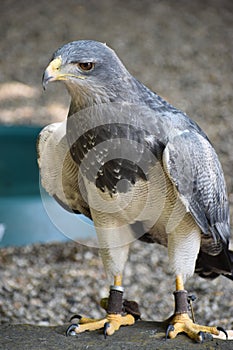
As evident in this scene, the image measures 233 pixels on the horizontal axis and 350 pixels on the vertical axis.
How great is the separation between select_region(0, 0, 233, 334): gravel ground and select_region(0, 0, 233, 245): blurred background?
0.04 feet

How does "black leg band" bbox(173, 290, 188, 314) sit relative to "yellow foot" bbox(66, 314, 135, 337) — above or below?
above

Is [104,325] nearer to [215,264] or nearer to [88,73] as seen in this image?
[215,264]

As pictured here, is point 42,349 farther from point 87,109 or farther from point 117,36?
point 117,36

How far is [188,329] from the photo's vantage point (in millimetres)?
2645

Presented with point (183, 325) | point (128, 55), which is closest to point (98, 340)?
point (183, 325)

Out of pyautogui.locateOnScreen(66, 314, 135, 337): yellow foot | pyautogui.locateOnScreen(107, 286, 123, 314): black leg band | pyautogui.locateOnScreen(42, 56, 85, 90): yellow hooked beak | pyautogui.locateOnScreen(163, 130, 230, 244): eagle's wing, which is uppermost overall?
pyautogui.locateOnScreen(42, 56, 85, 90): yellow hooked beak

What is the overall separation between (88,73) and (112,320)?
3.38 ft

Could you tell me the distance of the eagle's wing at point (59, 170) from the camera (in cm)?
283

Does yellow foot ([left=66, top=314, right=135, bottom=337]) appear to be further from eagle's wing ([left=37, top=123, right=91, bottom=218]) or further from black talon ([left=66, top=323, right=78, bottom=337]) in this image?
eagle's wing ([left=37, top=123, right=91, bottom=218])

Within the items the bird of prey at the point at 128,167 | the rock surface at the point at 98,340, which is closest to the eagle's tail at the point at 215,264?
the bird of prey at the point at 128,167

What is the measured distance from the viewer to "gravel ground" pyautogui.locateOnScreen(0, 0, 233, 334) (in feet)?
13.8

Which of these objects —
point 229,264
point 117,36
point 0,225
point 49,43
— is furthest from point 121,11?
point 229,264

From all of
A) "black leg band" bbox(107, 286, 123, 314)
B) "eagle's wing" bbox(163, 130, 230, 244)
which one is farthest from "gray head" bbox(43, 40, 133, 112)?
"black leg band" bbox(107, 286, 123, 314)

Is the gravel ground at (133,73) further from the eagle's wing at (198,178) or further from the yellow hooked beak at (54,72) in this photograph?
the yellow hooked beak at (54,72)
